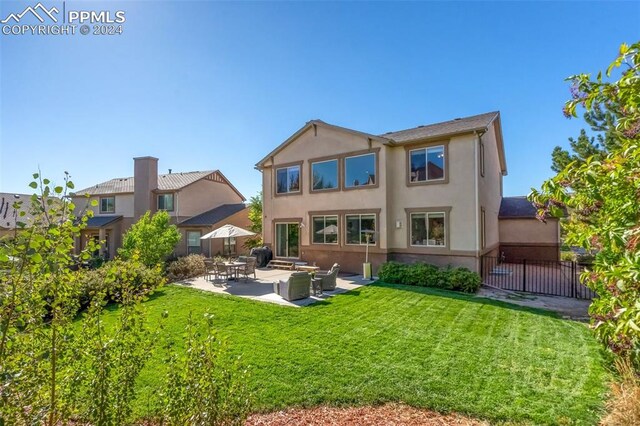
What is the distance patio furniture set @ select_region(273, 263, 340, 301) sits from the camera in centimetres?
1101

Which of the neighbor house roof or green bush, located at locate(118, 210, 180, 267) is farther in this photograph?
the neighbor house roof

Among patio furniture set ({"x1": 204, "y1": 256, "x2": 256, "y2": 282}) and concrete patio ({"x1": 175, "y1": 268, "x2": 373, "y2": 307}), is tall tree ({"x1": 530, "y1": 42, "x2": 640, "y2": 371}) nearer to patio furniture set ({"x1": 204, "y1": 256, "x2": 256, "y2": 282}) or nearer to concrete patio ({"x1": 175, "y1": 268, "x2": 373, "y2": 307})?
concrete patio ({"x1": 175, "y1": 268, "x2": 373, "y2": 307})

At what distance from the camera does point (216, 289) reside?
13.3 meters

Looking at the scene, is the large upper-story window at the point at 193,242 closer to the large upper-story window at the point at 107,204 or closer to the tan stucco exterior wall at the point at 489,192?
the large upper-story window at the point at 107,204

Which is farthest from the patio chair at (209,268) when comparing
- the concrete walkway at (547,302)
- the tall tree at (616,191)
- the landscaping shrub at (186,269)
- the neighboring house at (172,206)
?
the tall tree at (616,191)

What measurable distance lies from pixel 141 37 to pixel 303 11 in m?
5.64

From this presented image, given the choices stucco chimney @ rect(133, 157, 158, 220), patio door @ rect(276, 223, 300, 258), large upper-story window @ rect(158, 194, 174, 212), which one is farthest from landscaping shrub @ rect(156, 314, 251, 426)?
stucco chimney @ rect(133, 157, 158, 220)

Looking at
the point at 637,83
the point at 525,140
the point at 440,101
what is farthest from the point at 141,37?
the point at 525,140

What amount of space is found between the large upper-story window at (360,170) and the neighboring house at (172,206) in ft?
47.0

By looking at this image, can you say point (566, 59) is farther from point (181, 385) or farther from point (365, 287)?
point (181, 385)

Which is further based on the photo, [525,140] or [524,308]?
[525,140]

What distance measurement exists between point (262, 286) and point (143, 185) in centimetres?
2107

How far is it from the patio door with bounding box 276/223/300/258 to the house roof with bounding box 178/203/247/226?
355 inches

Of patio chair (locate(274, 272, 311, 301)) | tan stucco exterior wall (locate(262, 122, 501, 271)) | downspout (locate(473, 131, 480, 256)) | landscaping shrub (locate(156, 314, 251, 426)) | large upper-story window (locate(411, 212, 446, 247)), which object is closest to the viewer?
landscaping shrub (locate(156, 314, 251, 426))
